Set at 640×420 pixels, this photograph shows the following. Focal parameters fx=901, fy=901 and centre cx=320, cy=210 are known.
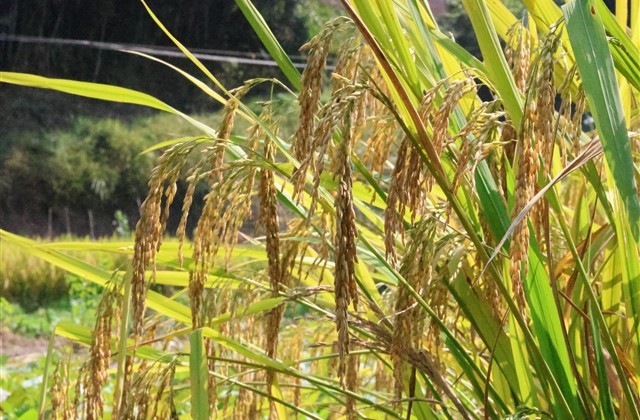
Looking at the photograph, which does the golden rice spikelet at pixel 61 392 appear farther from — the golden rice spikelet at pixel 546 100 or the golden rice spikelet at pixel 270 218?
the golden rice spikelet at pixel 546 100

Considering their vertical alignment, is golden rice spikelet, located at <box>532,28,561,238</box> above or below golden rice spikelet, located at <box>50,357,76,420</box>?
above

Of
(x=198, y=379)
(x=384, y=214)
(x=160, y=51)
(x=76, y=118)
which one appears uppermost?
(x=160, y=51)

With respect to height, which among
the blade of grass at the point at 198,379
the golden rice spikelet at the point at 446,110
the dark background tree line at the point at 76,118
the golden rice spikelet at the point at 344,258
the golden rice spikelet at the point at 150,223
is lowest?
the blade of grass at the point at 198,379

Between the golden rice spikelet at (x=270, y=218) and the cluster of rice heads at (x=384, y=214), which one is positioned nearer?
the cluster of rice heads at (x=384, y=214)

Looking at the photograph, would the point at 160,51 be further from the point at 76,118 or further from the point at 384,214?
the point at 384,214

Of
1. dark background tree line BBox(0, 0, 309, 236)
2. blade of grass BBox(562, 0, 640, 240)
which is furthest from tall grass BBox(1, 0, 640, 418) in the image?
dark background tree line BBox(0, 0, 309, 236)

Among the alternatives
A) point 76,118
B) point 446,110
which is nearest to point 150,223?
point 446,110

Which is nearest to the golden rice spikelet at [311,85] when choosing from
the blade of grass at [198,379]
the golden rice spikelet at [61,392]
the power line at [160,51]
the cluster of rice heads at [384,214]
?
the cluster of rice heads at [384,214]

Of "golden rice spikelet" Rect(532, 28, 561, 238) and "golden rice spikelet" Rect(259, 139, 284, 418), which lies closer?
"golden rice spikelet" Rect(532, 28, 561, 238)

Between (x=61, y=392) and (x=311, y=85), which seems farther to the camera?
(x=61, y=392)

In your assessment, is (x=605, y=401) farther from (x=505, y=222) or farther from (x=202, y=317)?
(x=202, y=317)

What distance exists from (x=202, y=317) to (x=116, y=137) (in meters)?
1.76

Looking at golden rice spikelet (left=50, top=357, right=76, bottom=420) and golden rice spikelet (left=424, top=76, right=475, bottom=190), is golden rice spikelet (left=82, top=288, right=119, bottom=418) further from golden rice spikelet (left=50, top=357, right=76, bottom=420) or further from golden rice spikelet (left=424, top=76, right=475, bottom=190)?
golden rice spikelet (left=424, top=76, right=475, bottom=190)

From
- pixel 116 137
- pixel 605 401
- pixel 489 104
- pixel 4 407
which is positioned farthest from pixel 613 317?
pixel 116 137
